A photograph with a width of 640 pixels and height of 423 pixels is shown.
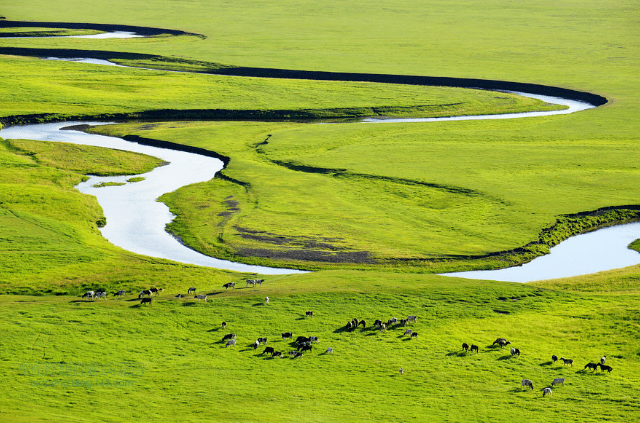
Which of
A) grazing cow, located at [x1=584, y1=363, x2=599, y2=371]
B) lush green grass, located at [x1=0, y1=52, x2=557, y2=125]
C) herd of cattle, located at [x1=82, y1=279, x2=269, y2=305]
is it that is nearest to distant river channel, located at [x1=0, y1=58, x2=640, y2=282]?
herd of cattle, located at [x1=82, y1=279, x2=269, y2=305]

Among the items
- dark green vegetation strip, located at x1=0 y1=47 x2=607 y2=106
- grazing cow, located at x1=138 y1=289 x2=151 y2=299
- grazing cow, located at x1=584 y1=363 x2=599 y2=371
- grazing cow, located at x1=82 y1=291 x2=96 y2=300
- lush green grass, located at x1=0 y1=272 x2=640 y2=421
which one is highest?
dark green vegetation strip, located at x1=0 y1=47 x2=607 y2=106

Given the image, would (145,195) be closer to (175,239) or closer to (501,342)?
(175,239)

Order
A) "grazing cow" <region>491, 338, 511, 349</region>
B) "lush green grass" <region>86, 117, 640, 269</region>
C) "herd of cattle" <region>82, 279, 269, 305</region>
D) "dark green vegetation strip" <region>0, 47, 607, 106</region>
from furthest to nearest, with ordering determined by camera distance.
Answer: "dark green vegetation strip" <region>0, 47, 607, 106</region>
"lush green grass" <region>86, 117, 640, 269</region>
"herd of cattle" <region>82, 279, 269, 305</region>
"grazing cow" <region>491, 338, 511, 349</region>

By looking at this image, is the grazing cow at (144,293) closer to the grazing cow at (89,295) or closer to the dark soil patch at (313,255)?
the grazing cow at (89,295)

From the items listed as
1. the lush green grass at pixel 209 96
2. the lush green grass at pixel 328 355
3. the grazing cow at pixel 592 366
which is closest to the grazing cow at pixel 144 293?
the lush green grass at pixel 328 355

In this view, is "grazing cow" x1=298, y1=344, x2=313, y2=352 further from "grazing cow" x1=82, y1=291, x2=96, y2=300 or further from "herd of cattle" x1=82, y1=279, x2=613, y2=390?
"grazing cow" x1=82, y1=291, x2=96, y2=300

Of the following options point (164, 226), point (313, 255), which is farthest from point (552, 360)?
point (164, 226)

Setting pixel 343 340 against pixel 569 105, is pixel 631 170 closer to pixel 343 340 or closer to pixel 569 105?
pixel 569 105

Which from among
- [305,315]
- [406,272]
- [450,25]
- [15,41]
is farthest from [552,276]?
[450,25]
